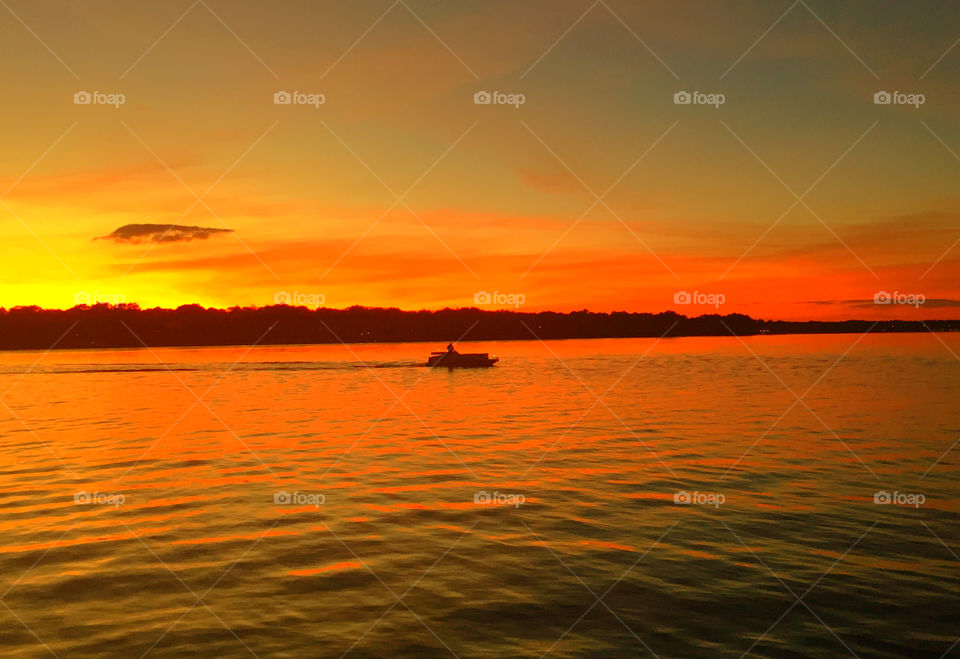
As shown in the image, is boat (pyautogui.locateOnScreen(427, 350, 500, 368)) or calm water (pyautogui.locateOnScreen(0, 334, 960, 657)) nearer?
calm water (pyautogui.locateOnScreen(0, 334, 960, 657))

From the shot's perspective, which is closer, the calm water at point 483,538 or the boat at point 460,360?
the calm water at point 483,538

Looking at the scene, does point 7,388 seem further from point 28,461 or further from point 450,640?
point 450,640

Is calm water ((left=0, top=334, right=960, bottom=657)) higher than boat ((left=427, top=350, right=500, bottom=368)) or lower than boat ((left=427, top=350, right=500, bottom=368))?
lower

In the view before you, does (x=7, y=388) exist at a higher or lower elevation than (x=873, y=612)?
higher

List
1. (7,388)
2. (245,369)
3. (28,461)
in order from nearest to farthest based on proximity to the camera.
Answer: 1. (28,461)
2. (7,388)
3. (245,369)

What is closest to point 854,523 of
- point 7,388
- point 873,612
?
point 873,612

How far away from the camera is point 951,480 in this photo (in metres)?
24.8

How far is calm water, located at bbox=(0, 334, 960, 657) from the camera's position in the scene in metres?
12.2

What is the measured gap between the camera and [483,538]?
703 inches

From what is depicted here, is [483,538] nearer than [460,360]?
Yes

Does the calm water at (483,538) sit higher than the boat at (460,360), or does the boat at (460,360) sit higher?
the boat at (460,360)

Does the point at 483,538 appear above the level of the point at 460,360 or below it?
below

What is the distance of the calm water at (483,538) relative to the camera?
12.2 m

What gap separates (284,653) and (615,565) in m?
7.75
